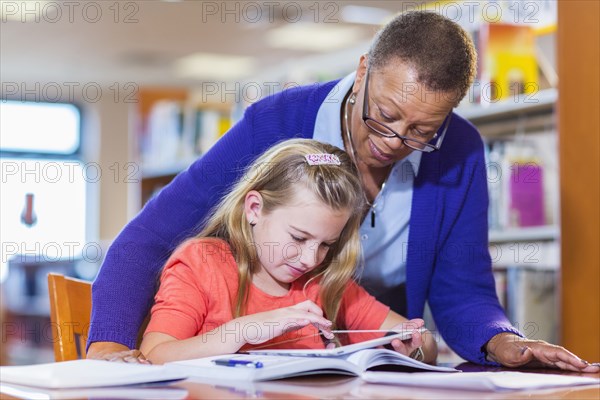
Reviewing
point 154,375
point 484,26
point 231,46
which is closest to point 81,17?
point 231,46

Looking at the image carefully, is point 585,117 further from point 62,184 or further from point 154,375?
point 62,184

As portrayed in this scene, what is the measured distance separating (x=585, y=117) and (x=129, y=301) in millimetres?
1310

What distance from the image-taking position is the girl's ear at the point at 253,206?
1490 millimetres

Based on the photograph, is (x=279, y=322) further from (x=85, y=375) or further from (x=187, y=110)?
(x=187, y=110)

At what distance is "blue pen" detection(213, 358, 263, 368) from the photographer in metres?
0.96

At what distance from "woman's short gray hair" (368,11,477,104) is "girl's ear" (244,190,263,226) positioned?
12.5 inches

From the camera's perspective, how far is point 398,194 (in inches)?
64.0

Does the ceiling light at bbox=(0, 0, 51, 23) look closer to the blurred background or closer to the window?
the blurred background

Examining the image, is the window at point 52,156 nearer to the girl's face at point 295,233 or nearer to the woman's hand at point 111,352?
the girl's face at point 295,233

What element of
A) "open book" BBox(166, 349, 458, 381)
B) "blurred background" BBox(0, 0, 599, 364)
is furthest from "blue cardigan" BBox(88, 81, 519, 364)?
"blurred background" BBox(0, 0, 599, 364)

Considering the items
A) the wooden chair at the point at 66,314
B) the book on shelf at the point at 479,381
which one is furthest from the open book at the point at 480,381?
the wooden chair at the point at 66,314

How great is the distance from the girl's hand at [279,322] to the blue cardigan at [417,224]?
0.76 feet

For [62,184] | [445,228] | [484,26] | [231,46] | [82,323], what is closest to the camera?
[82,323]

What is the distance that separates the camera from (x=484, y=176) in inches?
64.7
